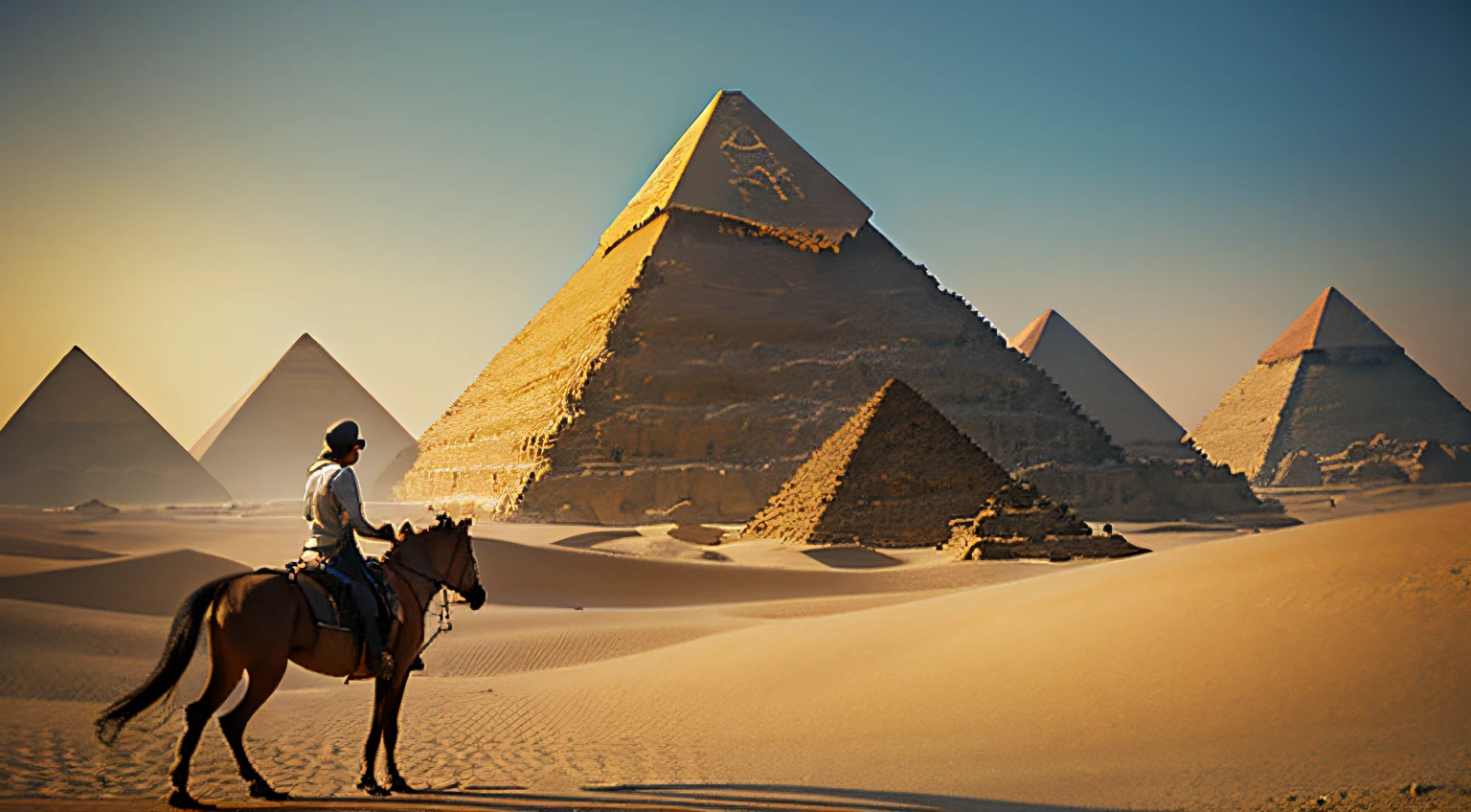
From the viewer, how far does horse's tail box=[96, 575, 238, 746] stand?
423cm

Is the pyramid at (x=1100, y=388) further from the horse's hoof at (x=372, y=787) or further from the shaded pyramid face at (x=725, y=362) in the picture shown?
the horse's hoof at (x=372, y=787)

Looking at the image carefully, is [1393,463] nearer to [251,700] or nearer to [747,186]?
[747,186]

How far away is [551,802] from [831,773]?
1423 mm

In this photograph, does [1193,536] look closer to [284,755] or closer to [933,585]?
[933,585]

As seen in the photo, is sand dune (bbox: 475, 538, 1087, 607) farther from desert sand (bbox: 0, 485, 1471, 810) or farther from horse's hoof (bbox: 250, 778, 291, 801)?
horse's hoof (bbox: 250, 778, 291, 801)

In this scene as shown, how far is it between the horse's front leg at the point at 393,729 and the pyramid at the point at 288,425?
69024 mm

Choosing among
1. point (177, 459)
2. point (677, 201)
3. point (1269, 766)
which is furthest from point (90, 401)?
point (1269, 766)

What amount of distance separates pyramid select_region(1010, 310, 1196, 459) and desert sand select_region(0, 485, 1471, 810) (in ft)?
215

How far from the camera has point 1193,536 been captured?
28.4 meters

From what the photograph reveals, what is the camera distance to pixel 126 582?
11578 mm

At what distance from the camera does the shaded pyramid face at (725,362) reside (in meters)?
37.3

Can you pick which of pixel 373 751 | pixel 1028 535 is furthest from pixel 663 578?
pixel 373 751

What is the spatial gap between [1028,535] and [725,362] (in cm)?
2271

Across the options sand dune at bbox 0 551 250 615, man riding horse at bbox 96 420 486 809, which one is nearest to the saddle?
man riding horse at bbox 96 420 486 809
